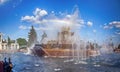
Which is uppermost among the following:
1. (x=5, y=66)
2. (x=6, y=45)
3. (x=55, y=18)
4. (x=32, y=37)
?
(x=55, y=18)

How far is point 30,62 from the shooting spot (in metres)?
4.59

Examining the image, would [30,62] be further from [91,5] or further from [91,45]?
[91,5]

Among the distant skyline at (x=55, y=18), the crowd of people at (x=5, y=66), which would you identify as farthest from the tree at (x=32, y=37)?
the crowd of people at (x=5, y=66)

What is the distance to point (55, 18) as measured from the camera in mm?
4625

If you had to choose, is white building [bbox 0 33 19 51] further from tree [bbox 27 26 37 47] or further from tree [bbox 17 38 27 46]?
tree [bbox 27 26 37 47]

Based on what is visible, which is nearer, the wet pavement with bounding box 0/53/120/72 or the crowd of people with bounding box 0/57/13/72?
the crowd of people with bounding box 0/57/13/72

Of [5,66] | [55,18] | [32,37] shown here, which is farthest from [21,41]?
[55,18]

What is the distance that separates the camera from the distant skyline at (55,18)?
459 cm

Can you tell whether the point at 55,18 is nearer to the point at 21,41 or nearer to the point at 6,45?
the point at 21,41

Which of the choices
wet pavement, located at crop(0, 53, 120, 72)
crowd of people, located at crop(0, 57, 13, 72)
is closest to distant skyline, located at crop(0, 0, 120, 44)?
wet pavement, located at crop(0, 53, 120, 72)

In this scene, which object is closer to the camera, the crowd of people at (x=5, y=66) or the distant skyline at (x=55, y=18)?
the crowd of people at (x=5, y=66)

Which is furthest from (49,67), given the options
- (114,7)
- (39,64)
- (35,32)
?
(114,7)

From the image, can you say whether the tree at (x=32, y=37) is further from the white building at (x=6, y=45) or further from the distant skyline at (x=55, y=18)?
the white building at (x=6, y=45)

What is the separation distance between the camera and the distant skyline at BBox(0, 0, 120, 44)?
15.1ft
